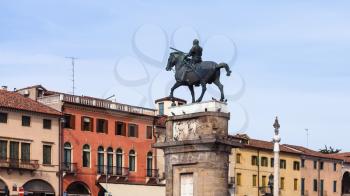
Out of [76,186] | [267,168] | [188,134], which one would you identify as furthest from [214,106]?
[267,168]

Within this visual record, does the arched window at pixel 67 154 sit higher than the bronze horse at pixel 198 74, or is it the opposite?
the bronze horse at pixel 198 74

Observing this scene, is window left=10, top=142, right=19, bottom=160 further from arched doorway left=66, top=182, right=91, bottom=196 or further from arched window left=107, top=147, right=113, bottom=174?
arched window left=107, top=147, right=113, bottom=174

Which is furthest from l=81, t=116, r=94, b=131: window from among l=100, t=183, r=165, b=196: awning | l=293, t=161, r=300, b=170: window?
l=293, t=161, r=300, b=170: window

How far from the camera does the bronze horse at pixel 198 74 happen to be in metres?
37.1

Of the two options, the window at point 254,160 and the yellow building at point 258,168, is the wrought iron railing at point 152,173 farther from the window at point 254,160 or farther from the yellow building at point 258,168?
the window at point 254,160

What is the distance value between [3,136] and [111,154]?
13.6 meters

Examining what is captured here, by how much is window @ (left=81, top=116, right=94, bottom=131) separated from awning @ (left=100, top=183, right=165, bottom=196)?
5.73 m

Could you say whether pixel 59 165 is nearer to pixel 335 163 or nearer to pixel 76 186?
pixel 76 186

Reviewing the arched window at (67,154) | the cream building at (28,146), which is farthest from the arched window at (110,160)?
the cream building at (28,146)

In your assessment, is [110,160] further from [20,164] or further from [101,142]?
[20,164]

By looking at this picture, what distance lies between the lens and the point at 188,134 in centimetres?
3681

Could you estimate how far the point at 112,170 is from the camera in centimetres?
7962

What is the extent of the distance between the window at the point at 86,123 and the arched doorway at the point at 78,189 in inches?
216

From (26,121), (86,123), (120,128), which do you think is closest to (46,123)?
(26,121)
